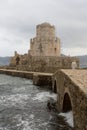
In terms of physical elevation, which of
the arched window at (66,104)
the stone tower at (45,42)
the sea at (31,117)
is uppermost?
the stone tower at (45,42)

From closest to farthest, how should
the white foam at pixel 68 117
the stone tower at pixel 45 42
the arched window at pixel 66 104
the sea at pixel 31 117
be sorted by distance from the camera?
the sea at pixel 31 117
the white foam at pixel 68 117
the arched window at pixel 66 104
the stone tower at pixel 45 42

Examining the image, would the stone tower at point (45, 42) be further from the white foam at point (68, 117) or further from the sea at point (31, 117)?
the white foam at point (68, 117)

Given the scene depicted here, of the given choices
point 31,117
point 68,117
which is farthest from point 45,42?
point 68,117

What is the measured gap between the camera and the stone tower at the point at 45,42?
2581 inches

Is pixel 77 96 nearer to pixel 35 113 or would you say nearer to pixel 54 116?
pixel 54 116

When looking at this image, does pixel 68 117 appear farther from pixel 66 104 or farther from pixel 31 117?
pixel 31 117

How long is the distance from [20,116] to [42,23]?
56.3 m

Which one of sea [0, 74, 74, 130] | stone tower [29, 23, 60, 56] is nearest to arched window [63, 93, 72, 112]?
sea [0, 74, 74, 130]

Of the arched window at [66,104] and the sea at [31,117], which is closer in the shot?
the sea at [31,117]

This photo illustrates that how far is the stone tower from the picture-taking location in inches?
2581

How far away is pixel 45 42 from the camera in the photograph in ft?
214

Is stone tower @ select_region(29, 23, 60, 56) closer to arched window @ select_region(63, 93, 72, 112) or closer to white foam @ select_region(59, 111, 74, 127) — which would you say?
arched window @ select_region(63, 93, 72, 112)

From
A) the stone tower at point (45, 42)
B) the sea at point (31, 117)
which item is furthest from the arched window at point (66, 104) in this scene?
the stone tower at point (45, 42)

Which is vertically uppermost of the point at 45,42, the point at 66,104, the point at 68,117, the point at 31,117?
the point at 45,42
